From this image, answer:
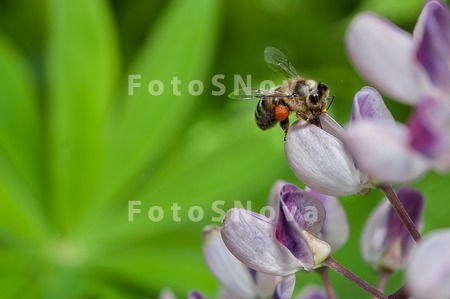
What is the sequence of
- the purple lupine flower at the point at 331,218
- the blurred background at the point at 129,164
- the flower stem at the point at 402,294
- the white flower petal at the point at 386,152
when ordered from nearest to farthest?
the white flower petal at the point at 386,152
the flower stem at the point at 402,294
the purple lupine flower at the point at 331,218
the blurred background at the point at 129,164

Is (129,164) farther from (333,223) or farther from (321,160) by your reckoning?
(321,160)

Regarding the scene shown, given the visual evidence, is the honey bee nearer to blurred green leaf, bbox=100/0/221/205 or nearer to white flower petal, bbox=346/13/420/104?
white flower petal, bbox=346/13/420/104

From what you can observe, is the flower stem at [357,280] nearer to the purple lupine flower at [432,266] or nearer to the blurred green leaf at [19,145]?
the purple lupine flower at [432,266]

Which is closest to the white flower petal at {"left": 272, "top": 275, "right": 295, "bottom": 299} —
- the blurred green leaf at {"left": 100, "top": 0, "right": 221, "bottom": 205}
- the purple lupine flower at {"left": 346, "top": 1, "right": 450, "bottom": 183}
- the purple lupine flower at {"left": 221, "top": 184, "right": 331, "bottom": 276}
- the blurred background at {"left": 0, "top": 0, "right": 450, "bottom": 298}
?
the purple lupine flower at {"left": 221, "top": 184, "right": 331, "bottom": 276}

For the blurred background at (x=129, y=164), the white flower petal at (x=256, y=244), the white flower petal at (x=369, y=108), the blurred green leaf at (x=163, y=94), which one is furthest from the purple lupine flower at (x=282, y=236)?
the blurred green leaf at (x=163, y=94)

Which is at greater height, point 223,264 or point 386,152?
point 386,152

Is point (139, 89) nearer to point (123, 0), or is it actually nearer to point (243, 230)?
point (123, 0)

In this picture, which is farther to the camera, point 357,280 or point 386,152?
point 357,280

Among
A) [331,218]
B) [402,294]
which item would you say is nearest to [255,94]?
[331,218]
